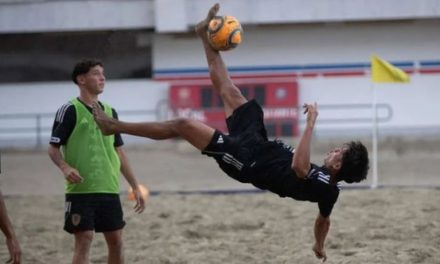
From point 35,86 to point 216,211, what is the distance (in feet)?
35.8

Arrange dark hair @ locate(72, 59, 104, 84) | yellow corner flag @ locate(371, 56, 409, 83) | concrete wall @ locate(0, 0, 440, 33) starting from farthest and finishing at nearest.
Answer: concrete wall @ locate(0, 0, 440, 33) → yellow corner flag @ locate(371, 56, 409, 83) → dark hair @ locate(72, 59, 104, 84)

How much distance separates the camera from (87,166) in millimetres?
5676

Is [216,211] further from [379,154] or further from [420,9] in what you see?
[420,9]

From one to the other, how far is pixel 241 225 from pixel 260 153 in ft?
11.8

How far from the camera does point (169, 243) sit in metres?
8.17

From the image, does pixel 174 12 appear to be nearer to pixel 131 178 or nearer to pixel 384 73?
pixel 384 73

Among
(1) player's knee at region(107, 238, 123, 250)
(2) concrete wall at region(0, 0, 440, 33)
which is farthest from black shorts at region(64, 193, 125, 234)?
(2) concrete wall at region(0, 0, 440, 33)

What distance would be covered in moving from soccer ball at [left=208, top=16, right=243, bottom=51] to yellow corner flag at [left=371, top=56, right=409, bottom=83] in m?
6.53

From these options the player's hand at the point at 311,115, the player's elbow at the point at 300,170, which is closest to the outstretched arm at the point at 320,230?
the player's elbow at the point at 300,170

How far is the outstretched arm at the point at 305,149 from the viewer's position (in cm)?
524

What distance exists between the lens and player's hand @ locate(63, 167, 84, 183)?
5418 millimetres

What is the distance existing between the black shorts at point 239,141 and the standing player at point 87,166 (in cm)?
78

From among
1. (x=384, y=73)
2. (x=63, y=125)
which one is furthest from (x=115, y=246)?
(x=384, y=73)

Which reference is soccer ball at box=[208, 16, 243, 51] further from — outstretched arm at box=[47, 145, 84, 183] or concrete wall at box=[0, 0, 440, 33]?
concrete wall at box=[0, 0, 440, 33]
